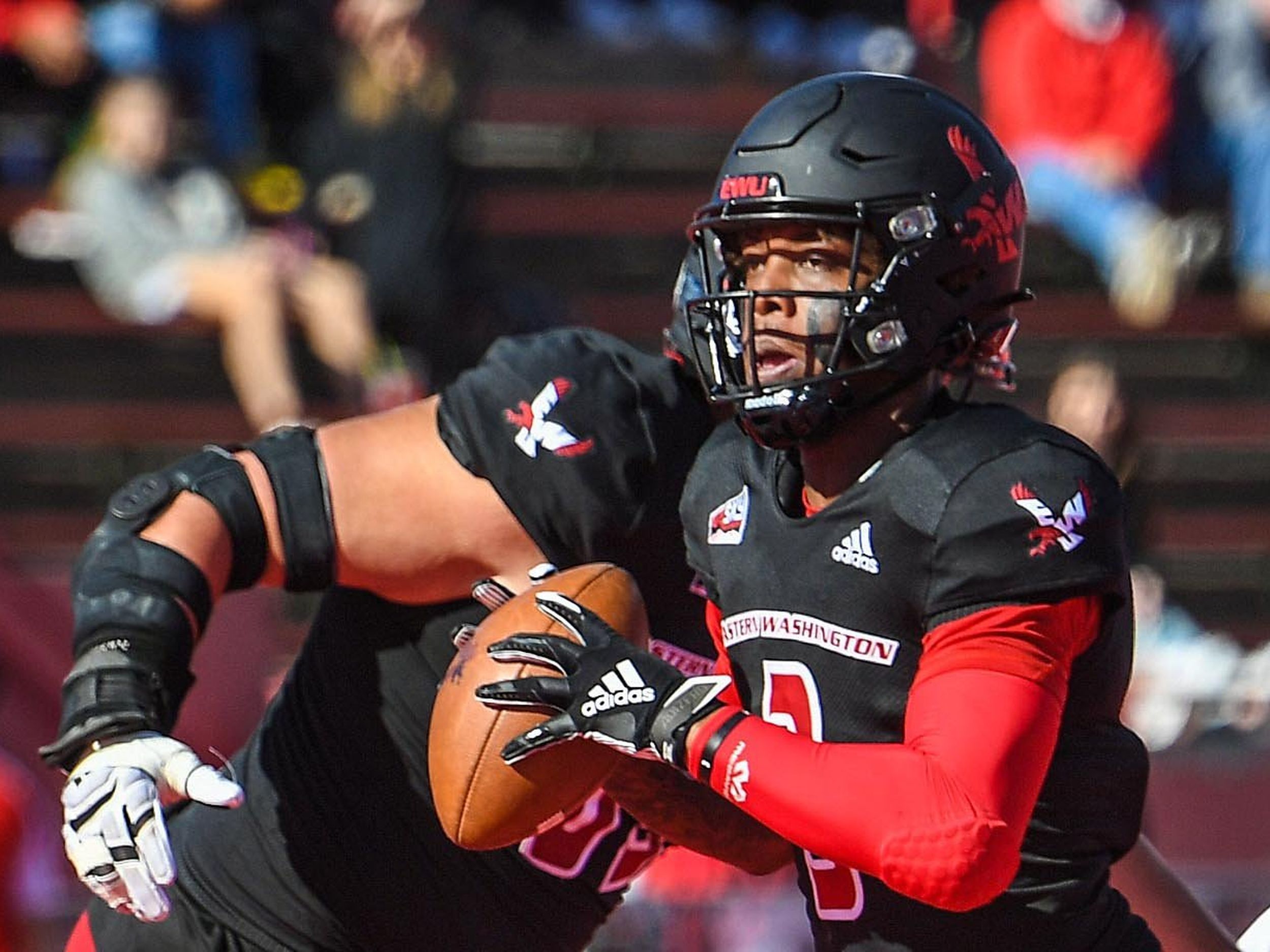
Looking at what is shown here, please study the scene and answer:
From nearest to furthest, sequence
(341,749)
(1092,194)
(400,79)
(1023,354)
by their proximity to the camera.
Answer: (341,749)
(400,79)
(1092,194)
(1023,354)

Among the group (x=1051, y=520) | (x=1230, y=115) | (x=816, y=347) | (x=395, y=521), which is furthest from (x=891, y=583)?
(x=1230, y=115)

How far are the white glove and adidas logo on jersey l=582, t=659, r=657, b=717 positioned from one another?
17.5 inches

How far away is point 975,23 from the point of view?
27.3ft

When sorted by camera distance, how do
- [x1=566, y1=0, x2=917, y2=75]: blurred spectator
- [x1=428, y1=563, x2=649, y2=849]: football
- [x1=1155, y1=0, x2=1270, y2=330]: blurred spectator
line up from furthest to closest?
1. [x1=566, y1=0, x2=917, y2=75]: blurred spectator
2. [x1=1155, y1=0, x2=1270, y2=330]: blurred spectator
3. [x1=428, y1=563, x2=649, y2=849]: football

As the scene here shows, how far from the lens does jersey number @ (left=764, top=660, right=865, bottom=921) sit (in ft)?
7.50

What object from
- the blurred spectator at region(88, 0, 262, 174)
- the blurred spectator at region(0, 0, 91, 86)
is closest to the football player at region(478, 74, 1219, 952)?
the blurred spectator at region(88, 0, 262, 174)

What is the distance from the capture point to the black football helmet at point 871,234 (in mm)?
2271

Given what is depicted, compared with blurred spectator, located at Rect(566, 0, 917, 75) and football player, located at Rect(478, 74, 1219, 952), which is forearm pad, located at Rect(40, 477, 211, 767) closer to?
football player, located at Rect(478, 74, 1219, 952)

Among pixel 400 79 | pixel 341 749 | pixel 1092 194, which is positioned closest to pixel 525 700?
pixel 341 749

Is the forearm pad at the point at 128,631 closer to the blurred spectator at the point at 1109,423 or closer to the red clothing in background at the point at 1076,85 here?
the blurred spectator at the point at 1109,423

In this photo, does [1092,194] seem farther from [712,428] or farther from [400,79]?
[712,428]

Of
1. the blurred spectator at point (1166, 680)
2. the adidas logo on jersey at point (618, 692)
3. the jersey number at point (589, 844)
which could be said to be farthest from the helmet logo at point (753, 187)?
the blurred spectator at point (1166, 680)

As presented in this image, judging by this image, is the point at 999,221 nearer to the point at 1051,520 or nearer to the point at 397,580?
the point at 1051,520

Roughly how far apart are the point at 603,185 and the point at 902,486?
6.10 m
